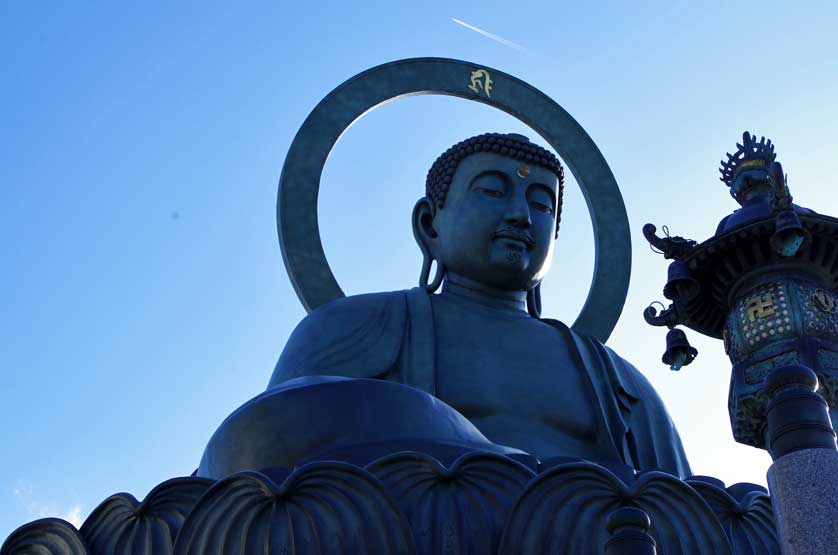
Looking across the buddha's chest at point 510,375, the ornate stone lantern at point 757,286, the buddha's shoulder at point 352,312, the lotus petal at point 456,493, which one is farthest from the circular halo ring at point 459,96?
the ornate stone lantern at point 757,286

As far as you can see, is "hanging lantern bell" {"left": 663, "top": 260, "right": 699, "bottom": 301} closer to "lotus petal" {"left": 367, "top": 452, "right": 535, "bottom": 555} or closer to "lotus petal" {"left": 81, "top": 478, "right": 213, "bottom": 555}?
"lotus petal" {"left": 367, "top": 452, "right": 535, "bottom": 555}

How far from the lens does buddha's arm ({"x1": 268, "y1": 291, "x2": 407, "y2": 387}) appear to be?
510cm

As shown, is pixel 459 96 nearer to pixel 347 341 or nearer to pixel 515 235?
pixel 515 235

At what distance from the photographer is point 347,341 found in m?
5.21

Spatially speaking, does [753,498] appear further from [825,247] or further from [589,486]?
[825,247]

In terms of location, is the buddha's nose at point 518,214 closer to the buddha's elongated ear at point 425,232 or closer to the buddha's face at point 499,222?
the buddha's face at point 499,222

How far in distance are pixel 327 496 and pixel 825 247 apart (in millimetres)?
10299

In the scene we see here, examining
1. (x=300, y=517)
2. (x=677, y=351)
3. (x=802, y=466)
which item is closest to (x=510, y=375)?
(x=300, y=517)

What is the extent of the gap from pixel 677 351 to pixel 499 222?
24.0 ft

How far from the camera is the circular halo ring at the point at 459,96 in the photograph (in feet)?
20.0

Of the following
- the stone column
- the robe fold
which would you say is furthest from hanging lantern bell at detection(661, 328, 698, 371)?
the stone column

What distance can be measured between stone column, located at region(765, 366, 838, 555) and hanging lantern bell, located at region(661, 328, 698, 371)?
9692 millimetres

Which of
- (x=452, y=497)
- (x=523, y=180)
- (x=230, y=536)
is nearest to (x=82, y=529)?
(x=230, y=536)

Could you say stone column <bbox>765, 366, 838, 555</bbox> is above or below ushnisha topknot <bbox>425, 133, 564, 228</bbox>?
below
